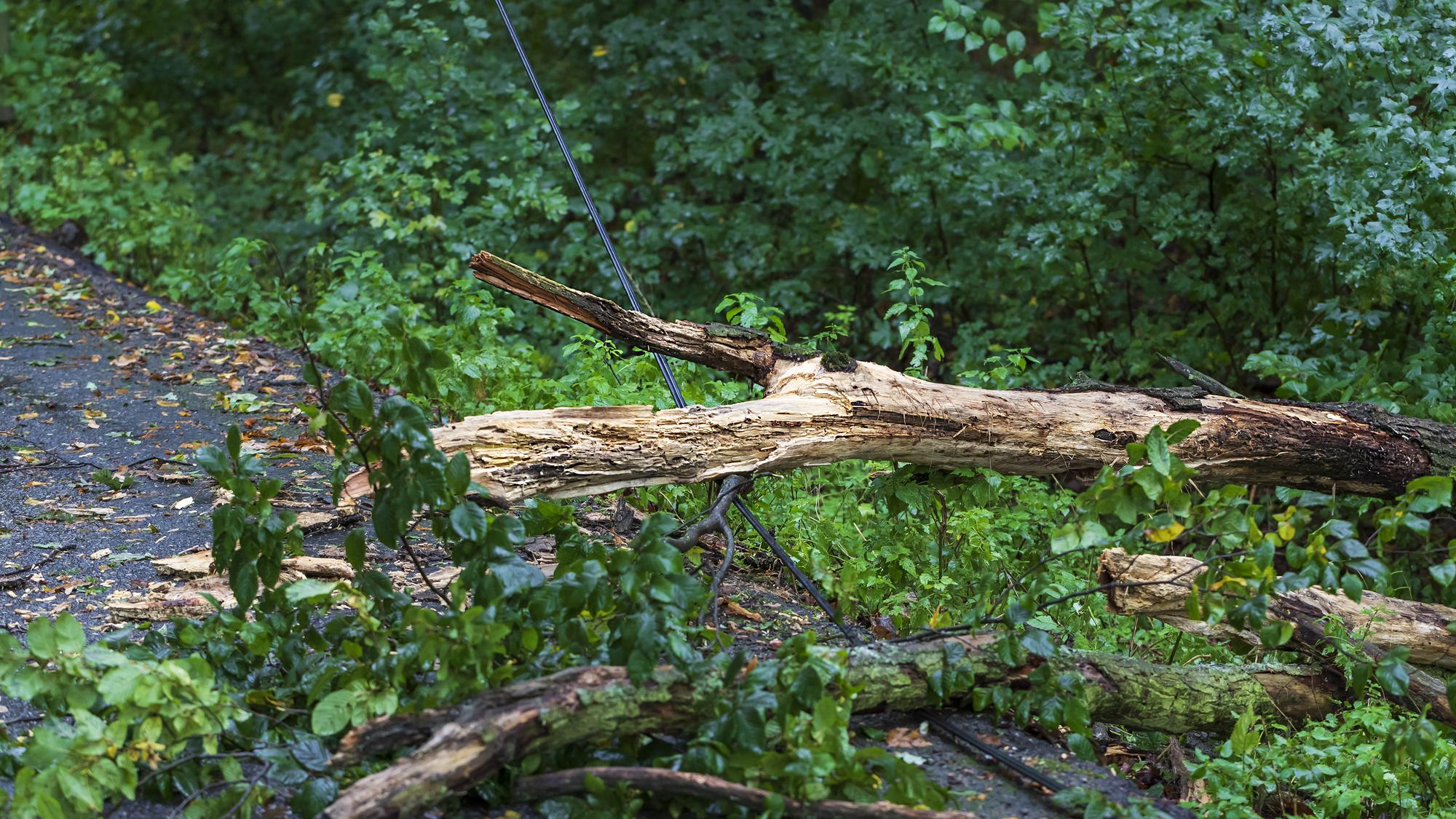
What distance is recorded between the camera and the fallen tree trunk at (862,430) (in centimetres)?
297

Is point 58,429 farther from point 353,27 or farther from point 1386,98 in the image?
point 1386,98

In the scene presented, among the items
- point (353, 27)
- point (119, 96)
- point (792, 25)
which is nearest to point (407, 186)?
Answer: point (353, 27)

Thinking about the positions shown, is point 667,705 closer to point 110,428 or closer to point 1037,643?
point 1037,643

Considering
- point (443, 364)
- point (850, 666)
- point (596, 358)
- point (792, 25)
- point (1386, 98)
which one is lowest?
point (850, 666)

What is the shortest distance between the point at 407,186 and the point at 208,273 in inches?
49.6

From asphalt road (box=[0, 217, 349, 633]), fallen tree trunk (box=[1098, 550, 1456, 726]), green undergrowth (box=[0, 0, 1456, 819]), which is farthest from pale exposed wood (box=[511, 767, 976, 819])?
asphalt road (box=[0, 217, 349, 633])

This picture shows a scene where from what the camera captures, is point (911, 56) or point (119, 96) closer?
point (911, 56)

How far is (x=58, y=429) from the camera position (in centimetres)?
459

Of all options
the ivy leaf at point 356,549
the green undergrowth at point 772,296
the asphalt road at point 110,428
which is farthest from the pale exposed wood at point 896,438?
the asphalt road at point 110,428

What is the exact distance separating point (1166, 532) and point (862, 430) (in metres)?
0.95

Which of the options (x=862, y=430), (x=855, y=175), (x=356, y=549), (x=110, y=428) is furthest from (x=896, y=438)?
(x=855, y=175)

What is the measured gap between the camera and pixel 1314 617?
3.44m

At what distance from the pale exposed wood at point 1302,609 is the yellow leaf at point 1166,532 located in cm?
52

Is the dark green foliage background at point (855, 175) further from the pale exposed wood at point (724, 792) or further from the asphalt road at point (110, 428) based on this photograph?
the pale exposed wood at point (724, 792)
